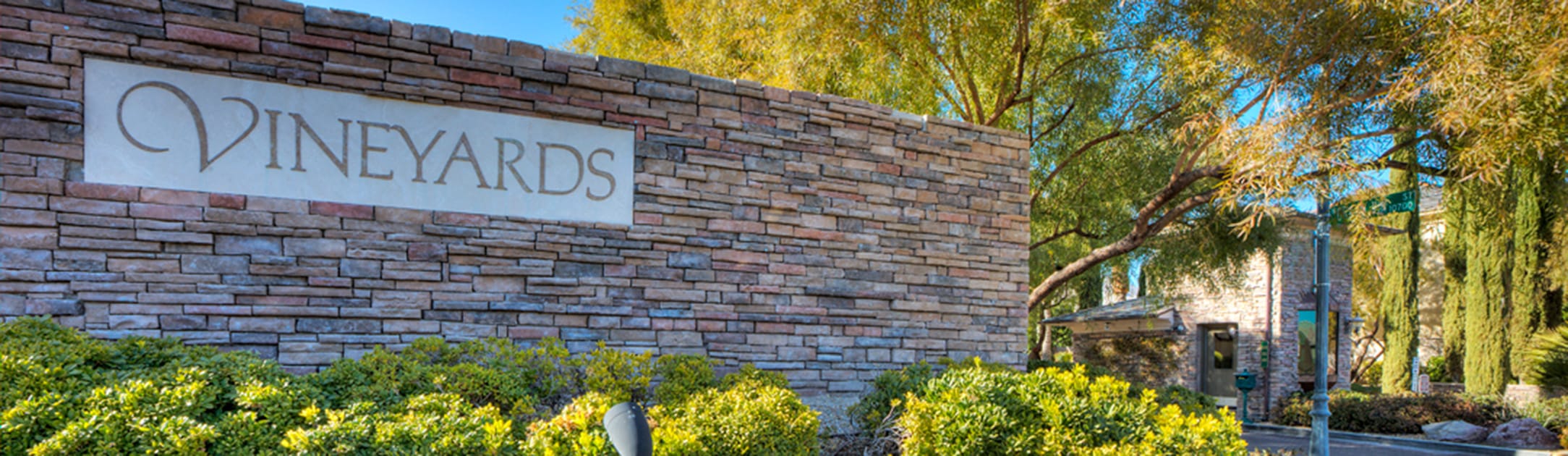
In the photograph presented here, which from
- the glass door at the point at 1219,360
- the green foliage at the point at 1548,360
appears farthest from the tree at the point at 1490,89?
the glass door at the point at 1219,360

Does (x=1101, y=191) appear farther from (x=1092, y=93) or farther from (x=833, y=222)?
(x=833, y=222)

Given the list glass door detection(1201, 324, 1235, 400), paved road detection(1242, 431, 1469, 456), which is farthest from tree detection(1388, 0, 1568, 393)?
glass door detection(1201, 324, 1235, 400)

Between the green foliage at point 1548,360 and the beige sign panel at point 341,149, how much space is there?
1372 centimetres

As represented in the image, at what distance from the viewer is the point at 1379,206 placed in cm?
731

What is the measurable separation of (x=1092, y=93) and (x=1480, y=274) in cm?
986

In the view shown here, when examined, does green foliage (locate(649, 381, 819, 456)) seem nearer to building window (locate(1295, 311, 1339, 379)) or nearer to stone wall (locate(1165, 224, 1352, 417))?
stone wall (locate(1165, 224, 1352, 417))

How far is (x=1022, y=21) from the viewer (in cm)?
957

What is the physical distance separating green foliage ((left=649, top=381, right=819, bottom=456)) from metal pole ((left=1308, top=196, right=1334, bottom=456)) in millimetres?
4832

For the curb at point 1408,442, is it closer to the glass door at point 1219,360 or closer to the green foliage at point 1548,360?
the green foliage at point 1548,360

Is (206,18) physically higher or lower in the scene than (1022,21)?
lower

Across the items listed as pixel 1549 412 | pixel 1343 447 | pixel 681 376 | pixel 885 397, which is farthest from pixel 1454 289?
pixel 681 376

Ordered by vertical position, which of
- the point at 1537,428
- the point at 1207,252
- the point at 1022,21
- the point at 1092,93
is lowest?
the point at 1537,428

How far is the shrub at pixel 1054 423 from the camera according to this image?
4238 mm

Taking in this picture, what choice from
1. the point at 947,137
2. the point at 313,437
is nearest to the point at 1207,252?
the point at 947,137
